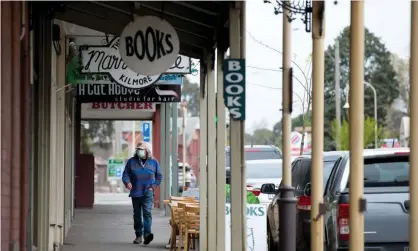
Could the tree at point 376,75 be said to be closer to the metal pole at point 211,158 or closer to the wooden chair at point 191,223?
the wooden chair at point 191,223

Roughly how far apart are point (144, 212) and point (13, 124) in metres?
7.84

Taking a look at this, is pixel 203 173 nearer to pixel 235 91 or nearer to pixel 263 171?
pixel 235 91

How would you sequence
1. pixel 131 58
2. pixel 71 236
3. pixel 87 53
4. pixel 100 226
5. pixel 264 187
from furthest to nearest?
pixel 100 226
pixel 71 236
pixel 87 53
pixel 264 187
pixel 131 58

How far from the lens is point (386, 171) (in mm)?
11141

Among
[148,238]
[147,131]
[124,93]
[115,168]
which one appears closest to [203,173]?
[148,238]

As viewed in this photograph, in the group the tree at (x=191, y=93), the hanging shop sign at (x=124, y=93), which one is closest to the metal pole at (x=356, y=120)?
the hanging shop sign at (x=124, y=93)

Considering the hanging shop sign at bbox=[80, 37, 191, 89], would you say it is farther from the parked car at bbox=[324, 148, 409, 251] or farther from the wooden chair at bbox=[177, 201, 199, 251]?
the parked car at bbox=[324, 148, 409, 251]

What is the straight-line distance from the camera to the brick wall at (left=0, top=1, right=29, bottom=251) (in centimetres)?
856

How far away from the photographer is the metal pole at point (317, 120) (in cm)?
829

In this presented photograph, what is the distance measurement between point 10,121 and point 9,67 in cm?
50

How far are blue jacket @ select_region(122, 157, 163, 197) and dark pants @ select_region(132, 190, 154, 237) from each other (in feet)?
0.36

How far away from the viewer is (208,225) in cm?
1348

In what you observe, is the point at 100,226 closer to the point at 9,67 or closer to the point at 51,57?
the point at 51,57

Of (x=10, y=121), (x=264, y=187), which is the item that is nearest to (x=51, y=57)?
(x=264, y=187)
